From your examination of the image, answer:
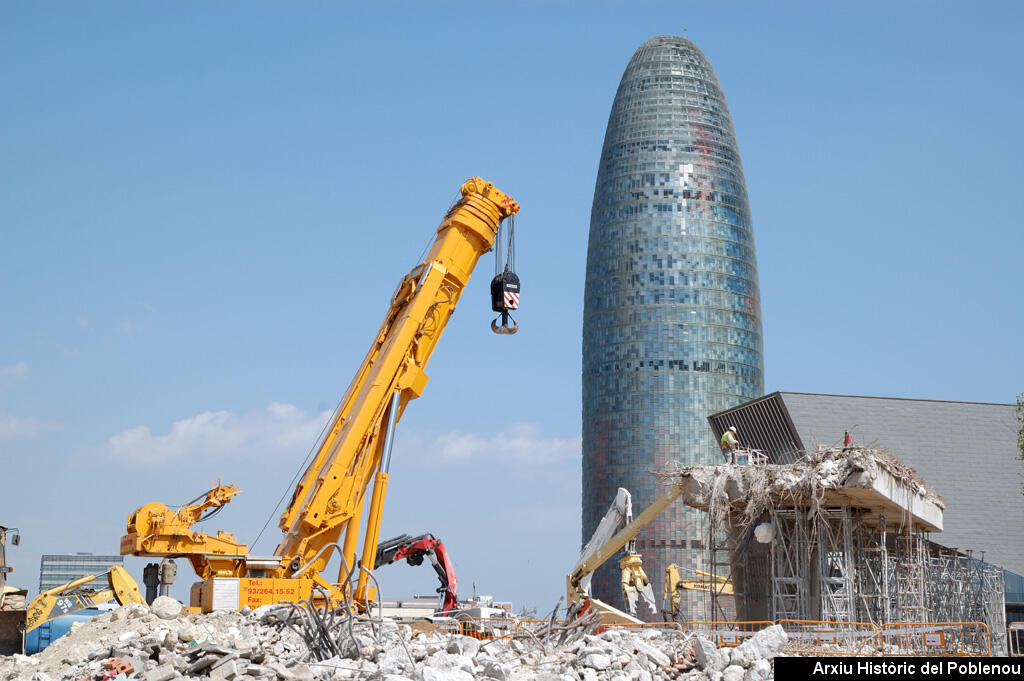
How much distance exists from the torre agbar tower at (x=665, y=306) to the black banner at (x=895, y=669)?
70259 mm

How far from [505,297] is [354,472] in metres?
5.03

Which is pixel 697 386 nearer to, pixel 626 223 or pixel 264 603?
pixel 626 223

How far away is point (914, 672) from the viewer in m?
13.4

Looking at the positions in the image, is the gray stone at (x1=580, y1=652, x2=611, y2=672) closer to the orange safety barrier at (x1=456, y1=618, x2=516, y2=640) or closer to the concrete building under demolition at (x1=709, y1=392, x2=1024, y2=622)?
the orange safety barrier at (x1=456, y1=618, x2=516, y2=640)

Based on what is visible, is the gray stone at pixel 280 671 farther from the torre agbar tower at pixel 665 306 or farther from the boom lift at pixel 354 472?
the torre agbar tower at pixel 665 306

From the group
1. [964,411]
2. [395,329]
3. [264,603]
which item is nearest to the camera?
[264,603]

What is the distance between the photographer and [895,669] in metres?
13.6

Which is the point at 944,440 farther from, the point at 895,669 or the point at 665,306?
the point at 895,669

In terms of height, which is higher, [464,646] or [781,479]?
[781,479]

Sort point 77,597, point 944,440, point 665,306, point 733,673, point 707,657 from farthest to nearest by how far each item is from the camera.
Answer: point 665,306 < point 944,440 < point 77,597 < point 707,657 < point 733,673

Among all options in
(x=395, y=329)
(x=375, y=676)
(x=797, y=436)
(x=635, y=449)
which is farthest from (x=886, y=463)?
(x=635, y=449)

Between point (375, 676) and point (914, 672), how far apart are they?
20.5 feet

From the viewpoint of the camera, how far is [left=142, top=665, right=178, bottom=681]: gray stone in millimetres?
14680

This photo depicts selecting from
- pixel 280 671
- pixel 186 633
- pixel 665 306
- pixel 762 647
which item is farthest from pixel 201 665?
pixel 665 306
